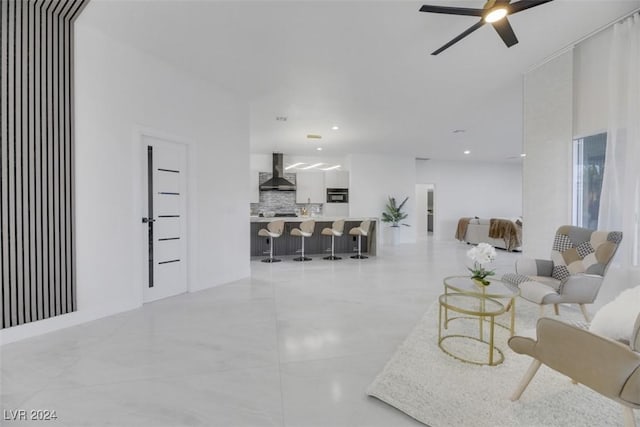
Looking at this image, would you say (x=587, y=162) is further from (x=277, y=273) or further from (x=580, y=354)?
(x=277, y=273)

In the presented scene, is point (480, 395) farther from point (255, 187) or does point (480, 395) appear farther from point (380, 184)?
point (380, 184)

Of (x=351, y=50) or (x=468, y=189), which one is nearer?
(x=351, y=50)

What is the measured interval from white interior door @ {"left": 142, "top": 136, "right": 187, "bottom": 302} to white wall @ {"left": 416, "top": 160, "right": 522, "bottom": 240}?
8.85m

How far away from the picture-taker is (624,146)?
10.4ft

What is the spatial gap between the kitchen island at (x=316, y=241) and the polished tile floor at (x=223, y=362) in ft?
10.0

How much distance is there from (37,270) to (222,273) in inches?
90.1

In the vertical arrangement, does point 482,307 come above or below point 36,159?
below

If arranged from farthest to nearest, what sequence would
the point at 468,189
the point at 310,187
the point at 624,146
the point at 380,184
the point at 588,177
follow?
the point at 468,189 < the point at 380,184 < the point at 310,187 < the point at 588,177 < the point at 624,146

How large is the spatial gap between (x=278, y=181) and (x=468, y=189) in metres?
6.88

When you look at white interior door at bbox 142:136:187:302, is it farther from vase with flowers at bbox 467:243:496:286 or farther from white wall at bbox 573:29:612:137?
white wall at bbox 573:29:612:137

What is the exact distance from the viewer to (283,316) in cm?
348

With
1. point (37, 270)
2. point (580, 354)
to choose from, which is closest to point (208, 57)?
point (37, 270)

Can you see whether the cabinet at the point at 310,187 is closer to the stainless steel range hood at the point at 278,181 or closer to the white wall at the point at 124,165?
the stainless steel range hood at the point at 278,181

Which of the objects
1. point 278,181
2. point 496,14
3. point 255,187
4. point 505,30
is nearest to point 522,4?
point 496,14
